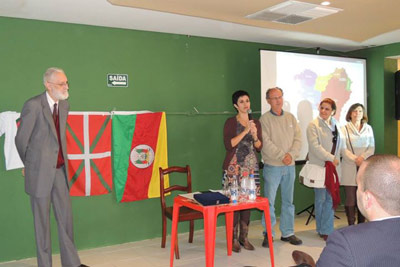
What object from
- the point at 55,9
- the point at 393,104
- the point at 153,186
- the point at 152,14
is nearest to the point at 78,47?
the point at 55,9

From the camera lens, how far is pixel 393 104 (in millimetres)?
6215

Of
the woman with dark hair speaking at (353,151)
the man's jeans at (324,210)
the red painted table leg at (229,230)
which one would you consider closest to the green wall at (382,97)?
the woman with dark hair speaking at (353,151)

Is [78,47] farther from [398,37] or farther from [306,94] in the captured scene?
[398,37]

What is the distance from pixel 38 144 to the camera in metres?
3.45

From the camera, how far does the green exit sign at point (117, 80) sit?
458cm

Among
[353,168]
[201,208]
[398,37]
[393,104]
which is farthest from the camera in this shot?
[393,104]

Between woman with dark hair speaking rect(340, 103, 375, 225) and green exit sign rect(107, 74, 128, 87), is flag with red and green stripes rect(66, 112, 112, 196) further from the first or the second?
woman with dark hair speaking rect(340, 103, 375, 225)

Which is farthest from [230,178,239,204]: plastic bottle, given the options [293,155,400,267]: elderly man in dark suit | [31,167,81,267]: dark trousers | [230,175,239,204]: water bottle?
[293,155,400,267]: elderly man in dark suit

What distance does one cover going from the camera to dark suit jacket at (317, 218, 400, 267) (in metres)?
1.30

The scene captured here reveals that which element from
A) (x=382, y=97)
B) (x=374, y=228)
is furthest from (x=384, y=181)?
(x=382, y=97)

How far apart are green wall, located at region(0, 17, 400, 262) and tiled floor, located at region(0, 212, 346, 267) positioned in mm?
163

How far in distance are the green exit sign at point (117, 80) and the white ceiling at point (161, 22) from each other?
540 millimetres

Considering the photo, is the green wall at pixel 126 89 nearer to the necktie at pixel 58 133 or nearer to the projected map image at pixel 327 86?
the projected map image at pixel 327 86

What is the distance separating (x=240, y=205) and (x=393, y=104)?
393 centimetres
